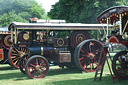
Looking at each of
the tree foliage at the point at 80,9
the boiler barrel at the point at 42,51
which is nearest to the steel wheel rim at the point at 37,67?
the boiler barrel at the point at 42,51

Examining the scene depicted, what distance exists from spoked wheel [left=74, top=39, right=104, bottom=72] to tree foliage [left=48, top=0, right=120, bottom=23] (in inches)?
334

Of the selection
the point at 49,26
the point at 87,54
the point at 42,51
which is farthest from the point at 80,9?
the point at 42,51

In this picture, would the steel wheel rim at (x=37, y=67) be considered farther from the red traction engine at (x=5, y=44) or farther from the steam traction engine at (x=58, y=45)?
the red traction engine at (x=5, y=44)

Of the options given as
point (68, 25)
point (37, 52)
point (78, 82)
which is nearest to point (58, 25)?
point (68, 25)

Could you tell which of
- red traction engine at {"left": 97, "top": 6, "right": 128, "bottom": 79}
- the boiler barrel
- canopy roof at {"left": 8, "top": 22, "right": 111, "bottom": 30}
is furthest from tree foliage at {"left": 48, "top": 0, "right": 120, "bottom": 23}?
red traction engine at {"left": 97, "top": 6, "right": 128, "bottom": 79}

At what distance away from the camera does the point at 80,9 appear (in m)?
19.5

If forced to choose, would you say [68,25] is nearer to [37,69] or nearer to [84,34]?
[84,34]

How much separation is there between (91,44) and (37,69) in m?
2.64

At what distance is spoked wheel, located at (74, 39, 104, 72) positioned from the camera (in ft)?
31.2

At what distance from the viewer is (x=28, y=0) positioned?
55000 millimetres

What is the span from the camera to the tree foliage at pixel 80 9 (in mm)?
18406

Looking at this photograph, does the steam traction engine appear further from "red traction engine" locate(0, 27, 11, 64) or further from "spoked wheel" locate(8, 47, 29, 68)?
"red traction engine" locate(0, 27, 11, 64)

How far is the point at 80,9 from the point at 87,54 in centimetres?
1017

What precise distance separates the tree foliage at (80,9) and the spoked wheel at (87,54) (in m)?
8.48
